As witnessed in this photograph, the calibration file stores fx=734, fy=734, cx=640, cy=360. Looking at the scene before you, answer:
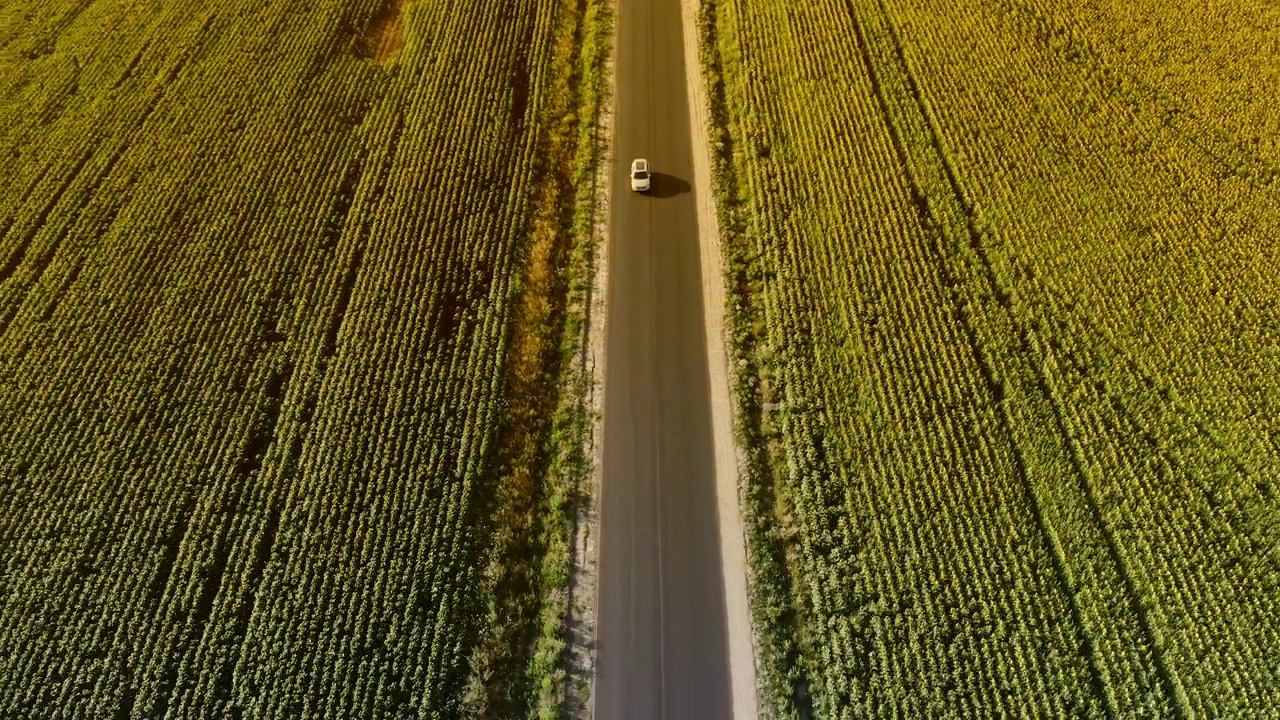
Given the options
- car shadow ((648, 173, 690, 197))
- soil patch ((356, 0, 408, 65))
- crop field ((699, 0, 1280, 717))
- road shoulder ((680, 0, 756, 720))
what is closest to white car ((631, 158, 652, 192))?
car shadow ((648, 173, 690, 197))

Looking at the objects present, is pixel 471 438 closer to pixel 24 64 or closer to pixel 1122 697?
pixel 1122 697

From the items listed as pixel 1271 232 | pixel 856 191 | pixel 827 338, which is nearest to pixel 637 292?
pixel 827 338

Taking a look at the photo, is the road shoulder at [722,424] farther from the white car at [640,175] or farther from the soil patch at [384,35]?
the soil patch at [384,35]

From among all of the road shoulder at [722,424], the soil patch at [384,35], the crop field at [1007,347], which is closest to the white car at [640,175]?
the road shoulder at [722,424]

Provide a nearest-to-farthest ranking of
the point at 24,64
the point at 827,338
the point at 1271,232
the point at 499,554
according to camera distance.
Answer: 1. the point at 499,554
2. the point at 827,338
3. the point at 1271,232
4. the point at 24,64

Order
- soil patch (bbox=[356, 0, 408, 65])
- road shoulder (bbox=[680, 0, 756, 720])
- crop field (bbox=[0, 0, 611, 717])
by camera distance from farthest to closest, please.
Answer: soil patch (bbox=[356, 0, 408, 65]) → crop field (bbox=[0, 0, 611, 717]) → road shoulder (bbox=[680, 0, 756, 720])

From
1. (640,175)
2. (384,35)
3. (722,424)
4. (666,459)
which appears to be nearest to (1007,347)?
(722,424)

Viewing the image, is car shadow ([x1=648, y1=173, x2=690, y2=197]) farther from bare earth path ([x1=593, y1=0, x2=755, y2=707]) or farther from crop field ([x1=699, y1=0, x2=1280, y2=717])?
crop field ([x1=699, y1=0, x2=1280, y2=717])
